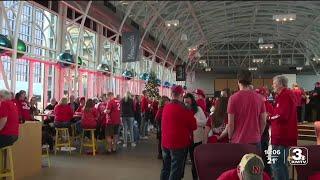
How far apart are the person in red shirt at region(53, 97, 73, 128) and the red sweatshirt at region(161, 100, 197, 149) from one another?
18.0ft

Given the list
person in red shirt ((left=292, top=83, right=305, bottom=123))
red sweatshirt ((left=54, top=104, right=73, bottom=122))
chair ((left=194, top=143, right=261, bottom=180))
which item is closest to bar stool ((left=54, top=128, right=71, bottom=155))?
red sweatshirt ((left=54, top=104, right=73, bottom=122))

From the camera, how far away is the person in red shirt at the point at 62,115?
978 cm

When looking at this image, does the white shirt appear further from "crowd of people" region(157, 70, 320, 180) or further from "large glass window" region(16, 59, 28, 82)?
"large glass window" region(16, 59, 28, 82)

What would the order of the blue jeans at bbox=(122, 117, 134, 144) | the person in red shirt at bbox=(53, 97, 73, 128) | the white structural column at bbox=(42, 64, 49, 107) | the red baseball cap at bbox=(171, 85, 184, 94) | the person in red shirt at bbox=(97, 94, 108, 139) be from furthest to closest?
the white structural column at bbox=(42, 64, 49, 107)
the blue jeans at bbox=(122, 117, 134, 144)
the person in red shirt at bbox=(97, 94, 108, 139)
the person in red shirt at bbox=(53, 97, 73, 128)
the red baseball cap at bbox=(171, 85, 184, 94)

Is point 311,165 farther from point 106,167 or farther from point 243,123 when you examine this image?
point 106,167

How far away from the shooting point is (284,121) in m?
4.39

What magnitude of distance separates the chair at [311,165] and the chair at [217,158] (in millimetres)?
352

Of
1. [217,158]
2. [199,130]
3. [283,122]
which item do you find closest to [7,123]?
[199,130]

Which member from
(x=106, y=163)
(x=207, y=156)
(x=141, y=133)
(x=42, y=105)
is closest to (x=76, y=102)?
(x=42, y=105)

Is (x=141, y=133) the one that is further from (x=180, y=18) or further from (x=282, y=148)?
Result: (x=180, y=18)

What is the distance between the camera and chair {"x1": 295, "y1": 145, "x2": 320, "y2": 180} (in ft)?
9.15

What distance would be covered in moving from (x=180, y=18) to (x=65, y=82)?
12.6m

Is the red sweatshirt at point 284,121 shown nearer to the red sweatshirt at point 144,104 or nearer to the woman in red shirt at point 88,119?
the woman in red shirt at point 88,119

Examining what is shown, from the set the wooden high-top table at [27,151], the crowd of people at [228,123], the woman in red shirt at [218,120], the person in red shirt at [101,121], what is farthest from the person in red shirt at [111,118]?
the woman in red shirt at [218,120]
